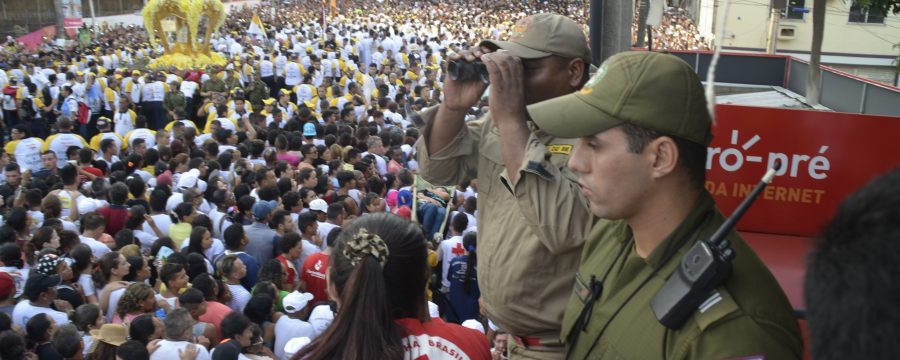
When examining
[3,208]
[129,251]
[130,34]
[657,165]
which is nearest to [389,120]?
[3,208]

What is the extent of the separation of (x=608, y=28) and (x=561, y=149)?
1595 millimetres

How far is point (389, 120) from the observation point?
11.9m

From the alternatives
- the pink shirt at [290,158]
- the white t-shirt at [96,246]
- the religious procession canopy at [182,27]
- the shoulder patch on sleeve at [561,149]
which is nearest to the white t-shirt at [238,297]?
the white t-shirt at [96,246]

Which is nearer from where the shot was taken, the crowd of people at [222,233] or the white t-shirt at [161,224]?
the crowd of people at [222,233]

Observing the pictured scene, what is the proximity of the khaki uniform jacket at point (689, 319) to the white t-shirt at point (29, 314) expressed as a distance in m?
3.79

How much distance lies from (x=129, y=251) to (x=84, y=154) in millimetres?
3457

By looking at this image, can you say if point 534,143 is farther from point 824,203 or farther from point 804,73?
point 804,73

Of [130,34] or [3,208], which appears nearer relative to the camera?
[3,208]

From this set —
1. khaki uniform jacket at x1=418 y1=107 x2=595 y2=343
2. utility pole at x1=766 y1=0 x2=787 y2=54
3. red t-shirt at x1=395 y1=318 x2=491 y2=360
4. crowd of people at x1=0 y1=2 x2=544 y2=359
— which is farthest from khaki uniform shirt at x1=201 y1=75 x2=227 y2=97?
red t-shirt at x1=395 y1=318 x2=491 y2=360

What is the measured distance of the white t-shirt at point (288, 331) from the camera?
4516mm

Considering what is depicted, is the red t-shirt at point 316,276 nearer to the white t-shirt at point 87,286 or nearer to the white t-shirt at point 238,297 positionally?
the white t-shirt at point 238,297

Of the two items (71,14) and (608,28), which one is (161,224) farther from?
(71,14)

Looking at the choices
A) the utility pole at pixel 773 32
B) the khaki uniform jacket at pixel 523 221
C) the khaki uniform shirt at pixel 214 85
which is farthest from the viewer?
the utility pole at pixel 773 32

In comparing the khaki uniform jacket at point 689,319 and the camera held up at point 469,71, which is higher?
the camera held up at point 469,71
